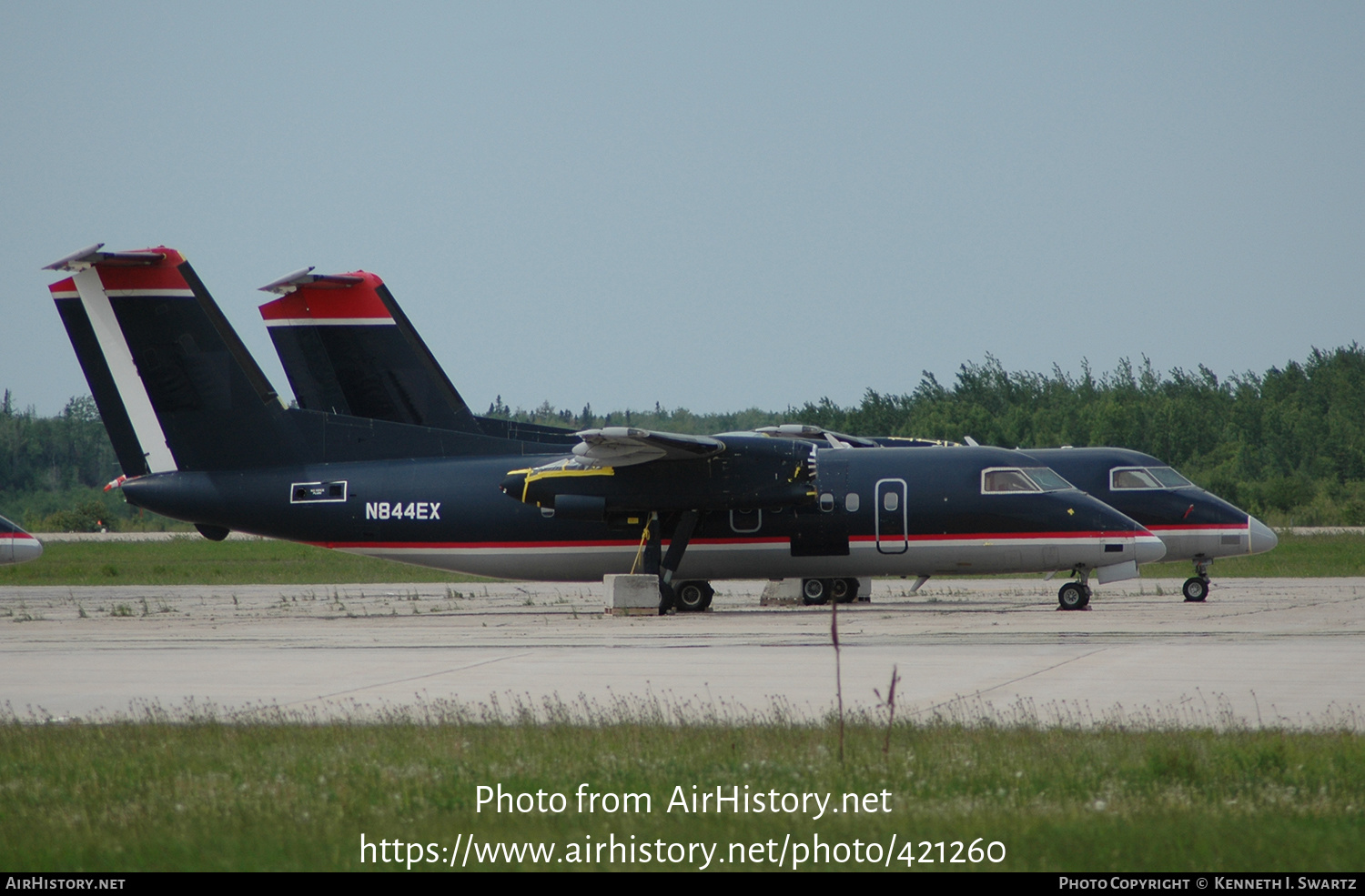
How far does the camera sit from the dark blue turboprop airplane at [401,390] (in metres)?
26.3

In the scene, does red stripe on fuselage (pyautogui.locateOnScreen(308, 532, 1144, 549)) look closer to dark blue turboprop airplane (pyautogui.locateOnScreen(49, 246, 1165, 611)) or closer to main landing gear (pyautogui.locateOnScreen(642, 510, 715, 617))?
dark blue turboprop airplane (pyautogui.locateOnScreen(49, 246, 1165, 611))

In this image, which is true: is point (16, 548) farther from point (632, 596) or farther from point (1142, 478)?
point (1142, 478)

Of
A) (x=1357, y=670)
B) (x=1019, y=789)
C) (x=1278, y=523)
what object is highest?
(x=1019, y=789)

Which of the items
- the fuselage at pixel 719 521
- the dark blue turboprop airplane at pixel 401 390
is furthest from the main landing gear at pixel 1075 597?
the dark blue turboprop airplane at pixel 401 390

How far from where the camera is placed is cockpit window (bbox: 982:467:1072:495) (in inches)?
967

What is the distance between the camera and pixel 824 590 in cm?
2702

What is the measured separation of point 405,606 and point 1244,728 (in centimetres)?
2072

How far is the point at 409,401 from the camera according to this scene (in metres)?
27.0

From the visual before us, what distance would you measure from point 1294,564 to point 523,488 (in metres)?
25.1

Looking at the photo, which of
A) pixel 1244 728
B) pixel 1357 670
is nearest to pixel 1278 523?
pixel 1357 670

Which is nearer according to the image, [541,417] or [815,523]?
[815,523]

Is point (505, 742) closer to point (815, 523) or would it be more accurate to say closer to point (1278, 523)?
point (815, 523)

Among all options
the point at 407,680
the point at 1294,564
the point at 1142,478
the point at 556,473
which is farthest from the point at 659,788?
the point at 1294,564

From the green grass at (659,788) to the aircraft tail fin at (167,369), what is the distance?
13832mm
